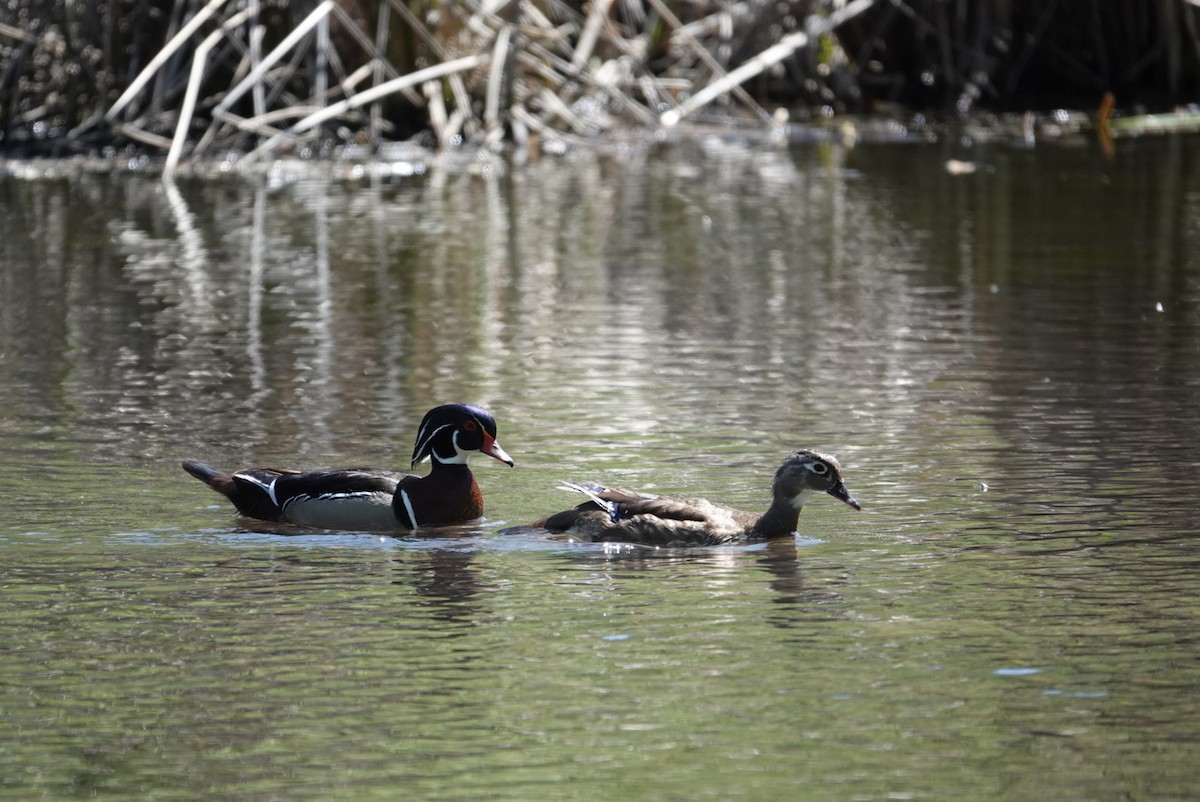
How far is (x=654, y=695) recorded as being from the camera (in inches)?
270

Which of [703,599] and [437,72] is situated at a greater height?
[437,72]

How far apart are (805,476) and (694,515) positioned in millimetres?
488

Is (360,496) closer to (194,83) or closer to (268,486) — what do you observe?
(268,486)

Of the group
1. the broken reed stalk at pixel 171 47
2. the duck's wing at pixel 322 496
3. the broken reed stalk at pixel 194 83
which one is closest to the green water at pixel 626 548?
the duck's wing at pixel 322 496

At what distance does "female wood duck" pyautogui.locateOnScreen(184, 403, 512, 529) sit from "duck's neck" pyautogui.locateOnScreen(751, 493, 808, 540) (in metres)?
1.25

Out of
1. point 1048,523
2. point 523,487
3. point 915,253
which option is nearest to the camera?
point 1048,523

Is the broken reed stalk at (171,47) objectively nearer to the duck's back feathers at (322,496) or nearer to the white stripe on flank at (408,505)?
the duck's back feathers at (322,496)

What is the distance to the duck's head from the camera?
9781 millimetres

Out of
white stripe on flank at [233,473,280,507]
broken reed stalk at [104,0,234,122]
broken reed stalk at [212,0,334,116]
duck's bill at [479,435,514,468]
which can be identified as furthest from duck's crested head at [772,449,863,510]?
broken reed stalk at [104,0,234,122]

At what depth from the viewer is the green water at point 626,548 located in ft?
21.0

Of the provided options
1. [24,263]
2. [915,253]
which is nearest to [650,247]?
[915,253]

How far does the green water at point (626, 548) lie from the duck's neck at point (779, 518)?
0.69 feet

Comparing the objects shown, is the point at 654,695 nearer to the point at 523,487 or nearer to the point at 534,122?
the point at 523,487

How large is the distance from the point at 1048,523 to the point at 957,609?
1.45m
